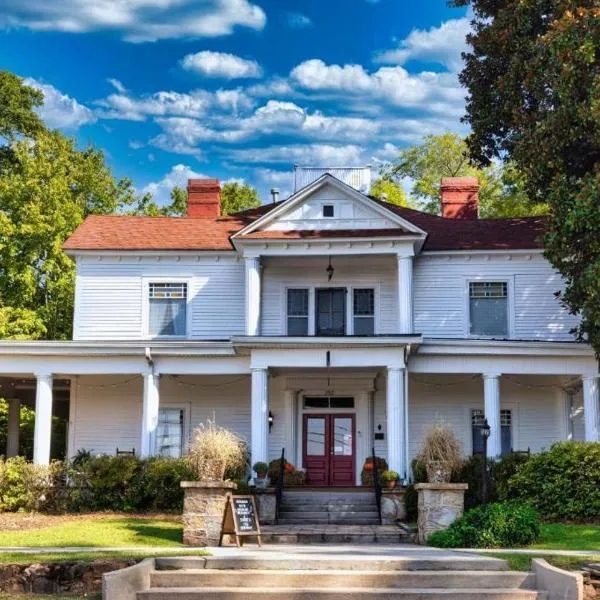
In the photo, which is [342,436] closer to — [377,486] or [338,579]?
[377,486]

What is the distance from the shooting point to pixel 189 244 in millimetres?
26781

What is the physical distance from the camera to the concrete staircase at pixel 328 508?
20.5m

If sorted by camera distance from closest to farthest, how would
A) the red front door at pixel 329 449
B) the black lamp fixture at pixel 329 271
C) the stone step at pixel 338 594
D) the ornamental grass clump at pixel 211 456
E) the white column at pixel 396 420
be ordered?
the stone step at pixel 338 594, the ornamental grass clump at pixel 211 456, the white column at pixel 396 420, the red front door at pixel 329 449, the black lamp fixture at pixel 329 271

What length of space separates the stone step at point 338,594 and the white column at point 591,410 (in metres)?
11.5

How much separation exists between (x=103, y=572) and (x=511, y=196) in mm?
34394

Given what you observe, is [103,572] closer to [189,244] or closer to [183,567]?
A: [183,567]

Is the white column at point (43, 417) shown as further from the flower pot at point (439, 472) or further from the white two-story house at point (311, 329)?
the flower pot at point (439, 472)

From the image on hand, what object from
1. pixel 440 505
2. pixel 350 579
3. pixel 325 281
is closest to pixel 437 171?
pixel 325 281

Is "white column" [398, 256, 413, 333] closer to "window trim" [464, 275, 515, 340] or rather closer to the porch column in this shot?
"window trim" [464, 275, 515, 340]

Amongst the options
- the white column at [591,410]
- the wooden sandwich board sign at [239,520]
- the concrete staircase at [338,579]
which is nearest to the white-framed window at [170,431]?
the wooden sandwich board sign at [239,520]

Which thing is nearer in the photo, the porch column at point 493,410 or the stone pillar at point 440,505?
the stone pillar at point 440,505

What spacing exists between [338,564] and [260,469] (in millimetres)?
8779

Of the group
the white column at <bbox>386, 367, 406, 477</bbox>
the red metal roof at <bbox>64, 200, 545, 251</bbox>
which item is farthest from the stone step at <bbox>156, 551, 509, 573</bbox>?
the red metal roof at <bbox>64, 200, 545, 251</bbox>

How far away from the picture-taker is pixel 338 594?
11867 mm
